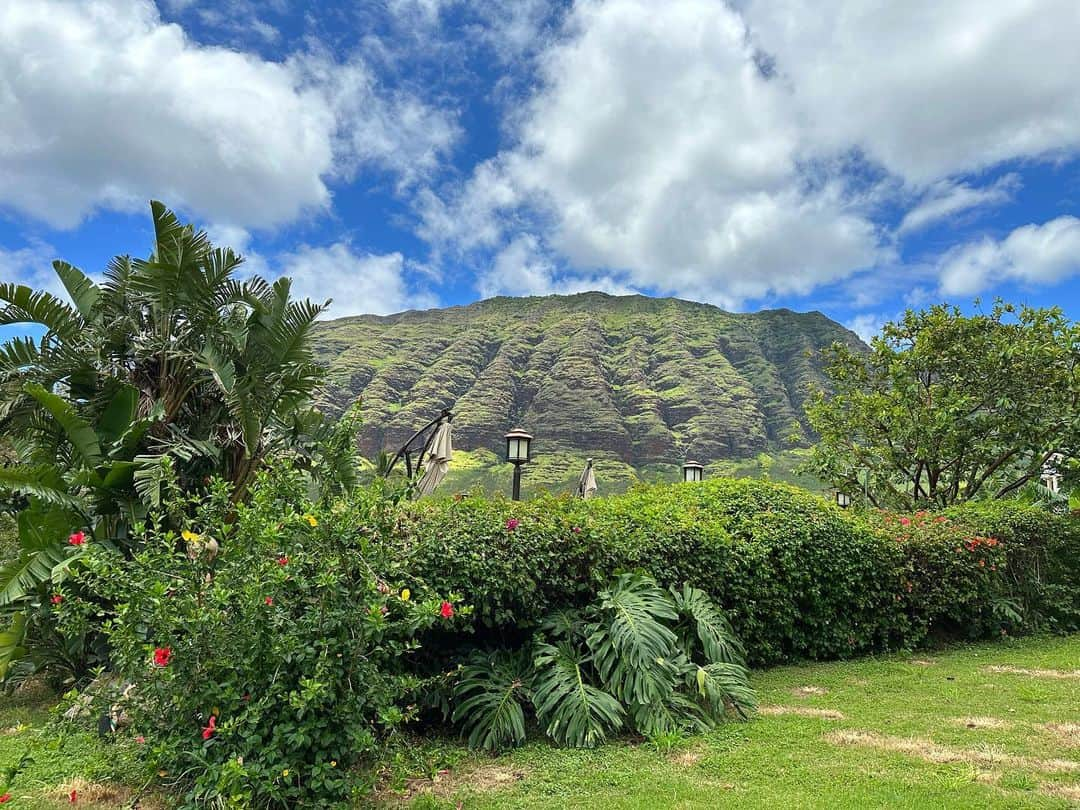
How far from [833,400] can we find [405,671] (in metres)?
11.7

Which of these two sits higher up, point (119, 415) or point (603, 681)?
point (119, 415)

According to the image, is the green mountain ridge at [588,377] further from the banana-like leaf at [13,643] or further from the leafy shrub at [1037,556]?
the banana-like leaf at [13,643]

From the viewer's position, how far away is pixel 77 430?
18.5 feet

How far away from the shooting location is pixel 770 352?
97438mm

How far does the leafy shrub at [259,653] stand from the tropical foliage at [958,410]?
10673 mm

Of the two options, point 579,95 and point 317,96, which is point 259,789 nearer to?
point 317,96

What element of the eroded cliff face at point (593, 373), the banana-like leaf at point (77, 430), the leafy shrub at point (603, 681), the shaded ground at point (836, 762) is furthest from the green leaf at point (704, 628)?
the eroded cliff face at point (593, 373)

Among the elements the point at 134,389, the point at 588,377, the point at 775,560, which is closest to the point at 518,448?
the point at 775,560

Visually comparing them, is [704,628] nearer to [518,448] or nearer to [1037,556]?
[1037,556]

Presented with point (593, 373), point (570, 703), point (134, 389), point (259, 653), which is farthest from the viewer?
point (593, 373)

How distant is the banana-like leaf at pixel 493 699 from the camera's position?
13.7 ft

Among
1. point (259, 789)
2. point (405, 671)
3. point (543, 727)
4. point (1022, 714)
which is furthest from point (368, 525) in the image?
point (1022, 714)

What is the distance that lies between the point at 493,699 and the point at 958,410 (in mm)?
9749

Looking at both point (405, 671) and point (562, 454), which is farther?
point (562, 454)
